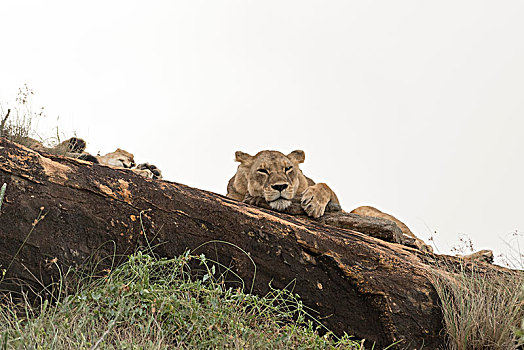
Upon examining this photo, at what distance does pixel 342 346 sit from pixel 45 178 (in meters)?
2.49

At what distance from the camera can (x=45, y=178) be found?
4.41 m

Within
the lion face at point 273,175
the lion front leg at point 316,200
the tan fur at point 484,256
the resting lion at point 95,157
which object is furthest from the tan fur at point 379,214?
Result: the resting lion at point 95,157

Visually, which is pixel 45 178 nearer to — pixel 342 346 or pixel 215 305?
pixel 215 305

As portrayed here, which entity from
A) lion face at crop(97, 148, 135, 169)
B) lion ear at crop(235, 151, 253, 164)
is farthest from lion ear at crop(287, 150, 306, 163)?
lion face at crop(97, 148, 135, 169)

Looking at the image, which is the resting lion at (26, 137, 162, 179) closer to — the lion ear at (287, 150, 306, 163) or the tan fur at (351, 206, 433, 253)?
the lion ear at (287, 150, 306, 163)

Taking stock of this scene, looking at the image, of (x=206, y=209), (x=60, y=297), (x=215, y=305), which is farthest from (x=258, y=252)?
(x=60, y=297)

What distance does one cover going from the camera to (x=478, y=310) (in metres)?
4.85

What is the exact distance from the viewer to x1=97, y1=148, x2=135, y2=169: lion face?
8641 millimetres

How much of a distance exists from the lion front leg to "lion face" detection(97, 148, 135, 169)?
3.48 meters

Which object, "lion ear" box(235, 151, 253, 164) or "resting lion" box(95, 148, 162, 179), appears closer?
"lion ear" box(235, 151, 253, 164)

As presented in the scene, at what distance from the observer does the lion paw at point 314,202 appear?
597 cm

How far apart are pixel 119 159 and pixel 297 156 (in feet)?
9.99

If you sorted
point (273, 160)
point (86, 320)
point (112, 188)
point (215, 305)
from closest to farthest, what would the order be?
1. point (86, 320)
2. point (215, 305)
3. point (112, 188)
4. point (273, 160)

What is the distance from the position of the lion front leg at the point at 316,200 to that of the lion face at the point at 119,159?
11.4 feet
